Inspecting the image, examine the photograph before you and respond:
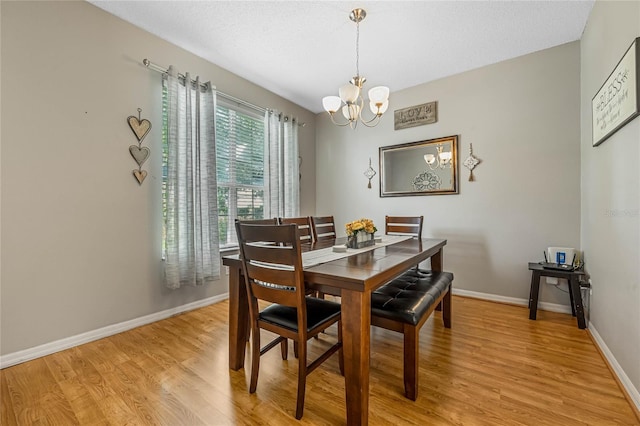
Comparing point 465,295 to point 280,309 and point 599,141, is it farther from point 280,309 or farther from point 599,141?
point 280,309

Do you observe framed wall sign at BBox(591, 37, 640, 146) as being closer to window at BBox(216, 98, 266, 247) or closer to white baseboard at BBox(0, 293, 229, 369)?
window at BBox(216, 98, 266, 247)

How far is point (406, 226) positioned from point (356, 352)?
194 cm

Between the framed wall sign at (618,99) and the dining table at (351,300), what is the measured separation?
4.67ft

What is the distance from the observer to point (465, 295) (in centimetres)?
324

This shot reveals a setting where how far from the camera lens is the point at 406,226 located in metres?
3.00

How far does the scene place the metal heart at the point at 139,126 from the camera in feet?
7.93

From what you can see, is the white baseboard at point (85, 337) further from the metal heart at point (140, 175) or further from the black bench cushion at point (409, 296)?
the black bench cushion at point (409, 296)

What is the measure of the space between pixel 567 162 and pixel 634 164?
53.9 inches

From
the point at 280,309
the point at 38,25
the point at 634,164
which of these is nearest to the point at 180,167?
the point at 38,25

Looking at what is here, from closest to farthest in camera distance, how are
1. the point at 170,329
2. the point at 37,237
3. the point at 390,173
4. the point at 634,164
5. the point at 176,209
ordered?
the point at 634,164 → the point at 37,237 → the point at 170,329 → the point at 176,209 → the point at 390,173

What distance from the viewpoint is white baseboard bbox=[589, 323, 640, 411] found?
1.44 m

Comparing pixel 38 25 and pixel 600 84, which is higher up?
pixel 38 25

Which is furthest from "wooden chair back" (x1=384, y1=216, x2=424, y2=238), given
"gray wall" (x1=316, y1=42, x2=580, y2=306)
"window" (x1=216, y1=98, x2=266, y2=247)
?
"window" (x1=216, y1=98, x2=266, y2=247)

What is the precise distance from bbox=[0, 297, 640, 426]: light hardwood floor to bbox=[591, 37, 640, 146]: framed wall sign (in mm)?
1537
